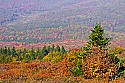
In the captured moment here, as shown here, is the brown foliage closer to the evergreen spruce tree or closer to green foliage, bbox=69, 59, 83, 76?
green foliage, bbox=69, 59, 83, 76

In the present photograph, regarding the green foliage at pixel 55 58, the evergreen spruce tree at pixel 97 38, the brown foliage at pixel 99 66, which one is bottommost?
the green foliage at pixel 55 58

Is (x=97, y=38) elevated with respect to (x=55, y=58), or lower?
elevated

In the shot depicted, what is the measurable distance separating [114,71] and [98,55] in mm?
989

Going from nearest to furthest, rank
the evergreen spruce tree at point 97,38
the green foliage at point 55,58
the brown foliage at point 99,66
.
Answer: the brown foliage at point 99,66 < the evergreen spruce tree at point 97,38 < the green foliage at point 55,58

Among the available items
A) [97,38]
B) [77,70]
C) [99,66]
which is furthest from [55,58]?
[99,66]

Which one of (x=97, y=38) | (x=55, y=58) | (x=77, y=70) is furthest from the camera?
(x=55, y=58)

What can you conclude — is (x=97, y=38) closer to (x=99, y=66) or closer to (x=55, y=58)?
(x=99, y=66)

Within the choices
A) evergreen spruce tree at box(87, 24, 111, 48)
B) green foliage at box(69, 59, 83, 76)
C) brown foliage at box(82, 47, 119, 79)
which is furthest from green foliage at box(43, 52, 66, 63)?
brown foliage at box(82, 47, 119, 79)

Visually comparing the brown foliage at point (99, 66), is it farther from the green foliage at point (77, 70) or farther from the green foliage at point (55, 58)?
the green foliage at point (55, 58)

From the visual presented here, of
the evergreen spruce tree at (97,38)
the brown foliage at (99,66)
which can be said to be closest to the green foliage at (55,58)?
the evergreen spruce tree at (97,38)

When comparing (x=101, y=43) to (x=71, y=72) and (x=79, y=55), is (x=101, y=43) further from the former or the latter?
(x=71, y=72)

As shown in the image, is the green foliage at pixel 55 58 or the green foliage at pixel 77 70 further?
the green foliage at pixel 55 58

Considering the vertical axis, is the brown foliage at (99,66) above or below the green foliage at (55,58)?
above

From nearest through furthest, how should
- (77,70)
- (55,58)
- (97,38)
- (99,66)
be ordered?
(99,66)
(77,70)
(97,38)
(55,58)
